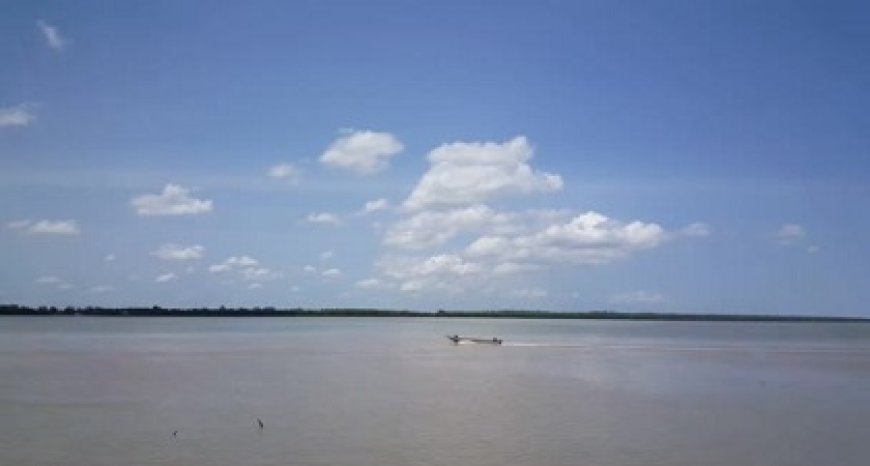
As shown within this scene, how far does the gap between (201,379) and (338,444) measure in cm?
1622

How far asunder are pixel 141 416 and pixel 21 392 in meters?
7.74

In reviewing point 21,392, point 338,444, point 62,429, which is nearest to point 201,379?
point 21,392

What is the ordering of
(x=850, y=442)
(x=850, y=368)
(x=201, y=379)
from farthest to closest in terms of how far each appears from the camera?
(x=850, y=368) < (x=201, y=379) < (x=850, y=442)

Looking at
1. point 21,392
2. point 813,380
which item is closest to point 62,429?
point 21,392

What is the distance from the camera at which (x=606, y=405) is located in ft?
88.4

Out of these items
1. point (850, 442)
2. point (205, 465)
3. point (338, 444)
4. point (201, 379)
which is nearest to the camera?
point (205, 465)

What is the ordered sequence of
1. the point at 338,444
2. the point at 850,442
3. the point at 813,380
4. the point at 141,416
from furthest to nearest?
the point at 813,380
the point at 141,416
the point at 850,442
the point at 338,444

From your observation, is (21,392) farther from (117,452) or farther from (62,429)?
(117,452)

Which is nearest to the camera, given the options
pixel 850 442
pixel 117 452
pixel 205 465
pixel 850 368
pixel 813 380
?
pixel 205 465

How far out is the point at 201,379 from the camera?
34.0m

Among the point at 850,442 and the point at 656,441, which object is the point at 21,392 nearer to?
the point at 656,441

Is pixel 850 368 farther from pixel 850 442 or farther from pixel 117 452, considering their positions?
pixel 117 452

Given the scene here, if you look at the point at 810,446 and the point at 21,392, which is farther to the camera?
the point at 21,392

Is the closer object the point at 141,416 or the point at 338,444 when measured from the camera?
the point at 338,444
